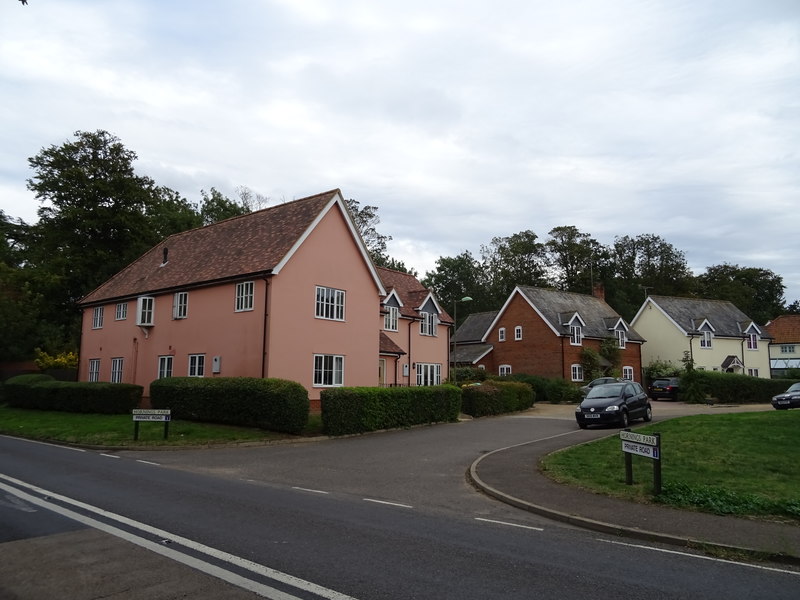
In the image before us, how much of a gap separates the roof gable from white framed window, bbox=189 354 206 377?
334 cm

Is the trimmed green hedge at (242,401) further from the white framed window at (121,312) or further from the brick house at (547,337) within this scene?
the brick house at (547,337)

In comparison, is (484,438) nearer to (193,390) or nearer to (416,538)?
(193,390)

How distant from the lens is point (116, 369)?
106 feet

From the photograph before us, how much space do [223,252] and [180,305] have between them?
128 inches

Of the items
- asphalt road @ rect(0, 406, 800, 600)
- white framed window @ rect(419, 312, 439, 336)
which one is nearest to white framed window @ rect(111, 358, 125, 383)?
white framed window @ rect(419, 312, 439, 336)

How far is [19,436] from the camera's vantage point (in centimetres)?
2088

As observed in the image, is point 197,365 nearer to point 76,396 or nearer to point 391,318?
point 76,396

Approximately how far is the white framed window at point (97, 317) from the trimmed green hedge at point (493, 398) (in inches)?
845

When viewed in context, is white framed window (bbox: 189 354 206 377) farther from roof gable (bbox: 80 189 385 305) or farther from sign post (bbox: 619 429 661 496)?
sign post (bbox: 619 429 661 496)

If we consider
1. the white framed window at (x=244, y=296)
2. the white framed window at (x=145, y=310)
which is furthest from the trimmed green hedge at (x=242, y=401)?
the white framed window at (x=145, y=310)

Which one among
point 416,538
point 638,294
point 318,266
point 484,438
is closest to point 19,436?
point 318,266

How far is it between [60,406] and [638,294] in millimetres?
67420

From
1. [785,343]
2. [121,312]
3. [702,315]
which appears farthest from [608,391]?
[785,343]

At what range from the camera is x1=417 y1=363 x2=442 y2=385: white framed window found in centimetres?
3747
